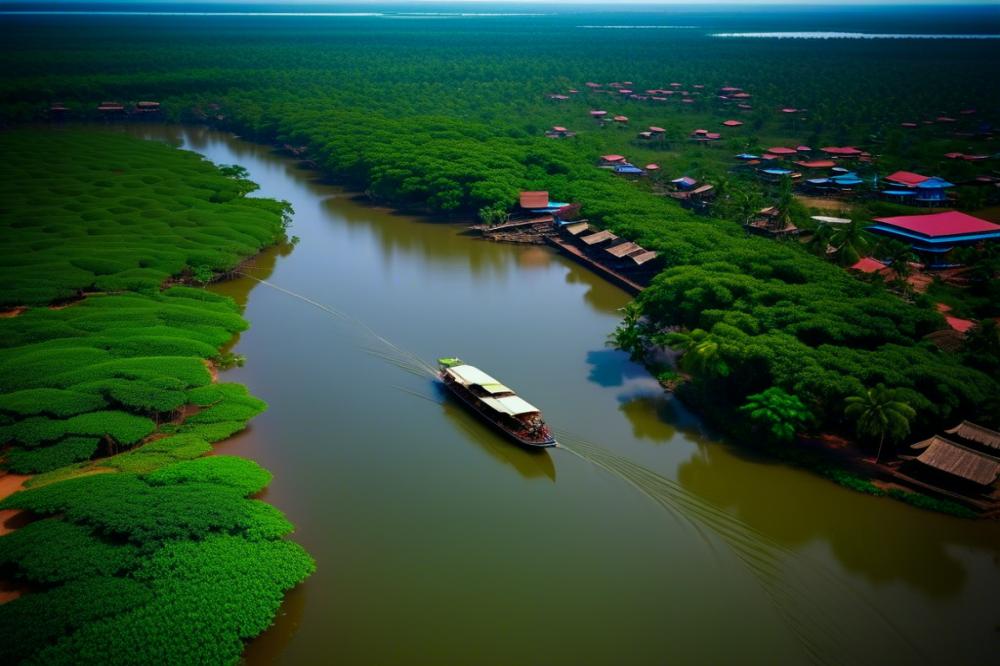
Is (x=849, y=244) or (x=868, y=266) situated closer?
(x=868, y=266)

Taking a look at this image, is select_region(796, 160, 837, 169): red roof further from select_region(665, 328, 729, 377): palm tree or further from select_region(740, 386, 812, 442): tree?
select_region(740, 386, 812, 442): tree

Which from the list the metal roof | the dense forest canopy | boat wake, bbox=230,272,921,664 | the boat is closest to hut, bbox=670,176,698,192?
the dense forest canopy

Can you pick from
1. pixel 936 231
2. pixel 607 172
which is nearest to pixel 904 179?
pixel 936 231

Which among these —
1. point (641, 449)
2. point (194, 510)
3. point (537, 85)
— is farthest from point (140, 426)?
point (537, 85)

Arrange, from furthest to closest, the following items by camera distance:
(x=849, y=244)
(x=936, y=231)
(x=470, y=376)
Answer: (x=936, y=231) → (x=849, y=244) → (x=470, y=376)

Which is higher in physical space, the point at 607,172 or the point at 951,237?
the point at 951,237

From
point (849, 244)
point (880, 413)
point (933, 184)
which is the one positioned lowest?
point (933, 184)

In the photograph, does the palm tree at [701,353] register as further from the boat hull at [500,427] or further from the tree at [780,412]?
the boat hull at [500,427]

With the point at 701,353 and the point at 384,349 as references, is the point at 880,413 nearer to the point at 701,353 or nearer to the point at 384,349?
the point at 701,353

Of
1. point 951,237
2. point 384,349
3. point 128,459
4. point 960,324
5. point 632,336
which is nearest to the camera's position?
point 128,459
